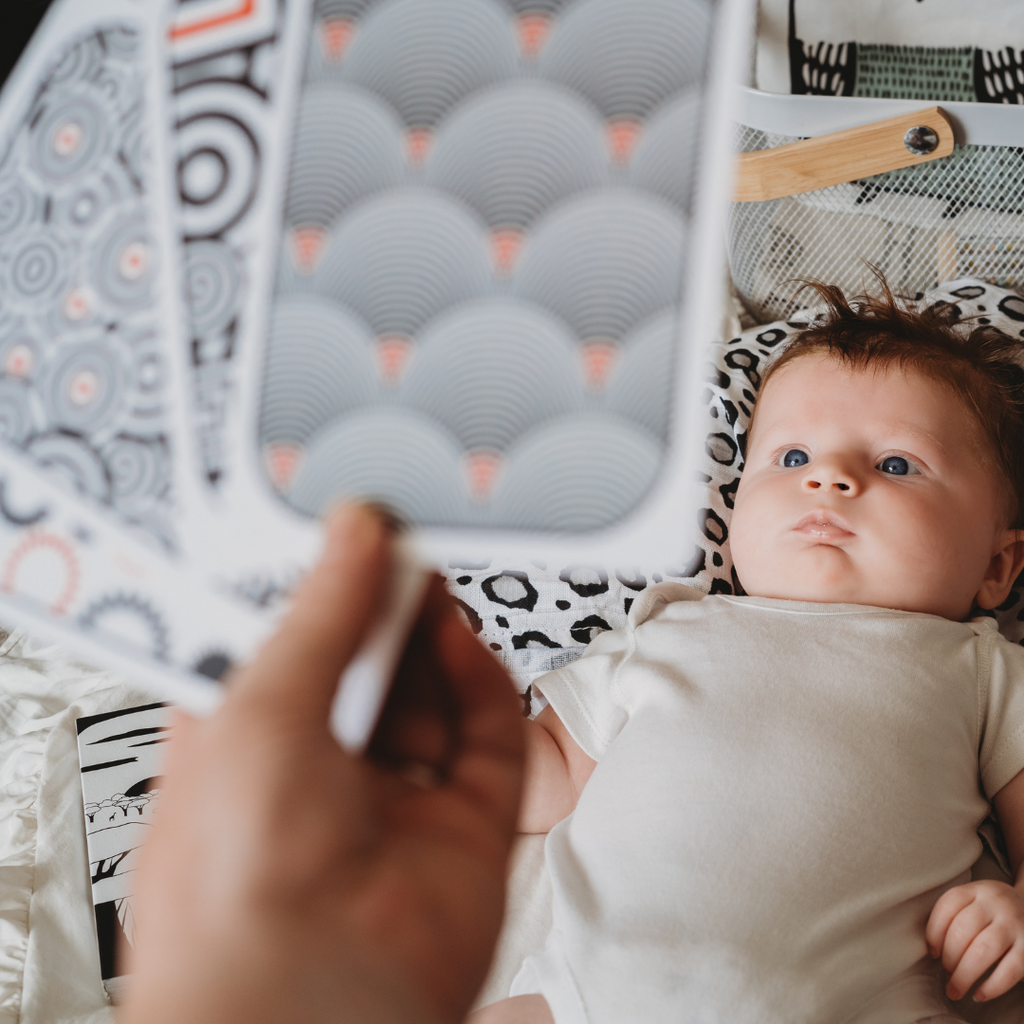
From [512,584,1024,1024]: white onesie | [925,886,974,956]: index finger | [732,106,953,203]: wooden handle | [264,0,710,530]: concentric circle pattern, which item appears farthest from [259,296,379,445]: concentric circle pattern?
[732,106,953,203]: wooden handle

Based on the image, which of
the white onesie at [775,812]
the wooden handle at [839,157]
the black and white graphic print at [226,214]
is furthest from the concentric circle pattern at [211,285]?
the wooden handle at [839,157]

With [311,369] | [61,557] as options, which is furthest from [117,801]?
[311,369]

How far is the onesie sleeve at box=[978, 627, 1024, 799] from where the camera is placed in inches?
30.1

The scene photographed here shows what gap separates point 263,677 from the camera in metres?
0.35

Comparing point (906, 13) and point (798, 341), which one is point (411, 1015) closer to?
point (798, 341)

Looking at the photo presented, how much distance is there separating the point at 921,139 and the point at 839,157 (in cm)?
9

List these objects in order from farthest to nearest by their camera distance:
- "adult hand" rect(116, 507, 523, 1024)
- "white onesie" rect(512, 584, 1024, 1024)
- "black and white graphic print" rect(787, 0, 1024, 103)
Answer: "black and white graphic print" rect(787, 0, 1024, 103) < "white onesie" rect(512, 584, 1024, 1024) < "adult hand" rect(116, 507, 523, 1024)

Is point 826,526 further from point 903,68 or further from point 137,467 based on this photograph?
point 903,68

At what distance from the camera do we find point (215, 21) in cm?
43

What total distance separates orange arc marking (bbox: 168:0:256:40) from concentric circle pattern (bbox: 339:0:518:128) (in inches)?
2.3

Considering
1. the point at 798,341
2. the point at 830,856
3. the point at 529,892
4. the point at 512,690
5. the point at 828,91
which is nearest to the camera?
the point at 512,690

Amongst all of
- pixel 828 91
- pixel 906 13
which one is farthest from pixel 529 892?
pixel 906 13

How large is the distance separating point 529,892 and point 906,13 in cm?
123

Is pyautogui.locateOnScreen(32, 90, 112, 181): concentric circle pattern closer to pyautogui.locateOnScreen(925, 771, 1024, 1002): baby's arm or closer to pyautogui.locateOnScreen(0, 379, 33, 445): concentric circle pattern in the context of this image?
pyautogui.locateOnScreen(0, 379, 33, 445): concentric circle pattern
